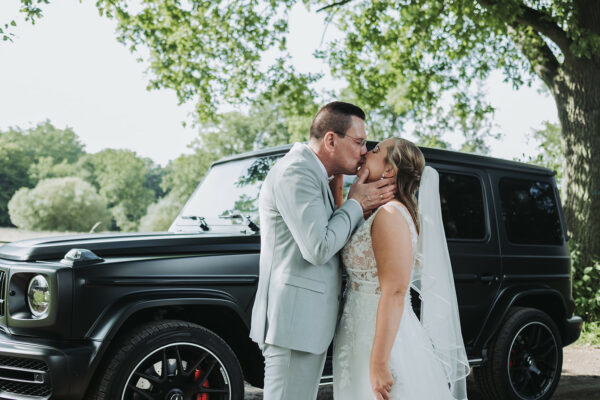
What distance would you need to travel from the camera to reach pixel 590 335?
9.65m

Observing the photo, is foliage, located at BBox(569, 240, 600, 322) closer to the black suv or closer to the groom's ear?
the black suv

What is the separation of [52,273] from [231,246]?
1165mm

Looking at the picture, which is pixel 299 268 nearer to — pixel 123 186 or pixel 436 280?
pixel 436 280

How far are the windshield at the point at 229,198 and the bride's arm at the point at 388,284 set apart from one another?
182cm

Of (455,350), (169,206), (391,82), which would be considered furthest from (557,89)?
(169,206)

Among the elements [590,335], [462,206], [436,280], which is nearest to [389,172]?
[436,280]

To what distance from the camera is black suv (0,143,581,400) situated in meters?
3.61

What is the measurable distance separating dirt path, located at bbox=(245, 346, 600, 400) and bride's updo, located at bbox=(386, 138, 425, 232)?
341cm

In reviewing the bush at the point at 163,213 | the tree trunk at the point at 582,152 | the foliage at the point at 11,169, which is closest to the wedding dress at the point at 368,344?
the tree trunk at the point at 582,152

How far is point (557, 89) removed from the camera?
11.7 m

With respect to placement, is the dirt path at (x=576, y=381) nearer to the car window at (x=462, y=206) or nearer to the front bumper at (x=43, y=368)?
the car window at (x=462, y=206)

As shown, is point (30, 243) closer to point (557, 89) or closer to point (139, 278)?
point (139, 278)

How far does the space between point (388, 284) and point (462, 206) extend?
2.81 m

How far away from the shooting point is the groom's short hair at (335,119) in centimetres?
317
